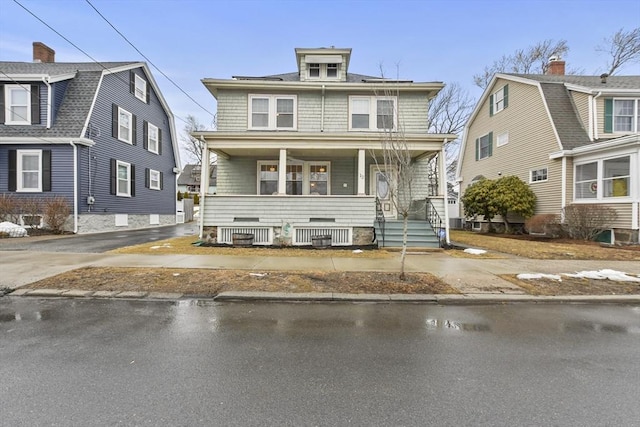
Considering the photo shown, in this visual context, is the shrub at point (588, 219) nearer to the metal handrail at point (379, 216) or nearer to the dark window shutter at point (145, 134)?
the metal handrail at point (379, 216)

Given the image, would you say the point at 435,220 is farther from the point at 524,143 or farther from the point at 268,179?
the point at 524,143

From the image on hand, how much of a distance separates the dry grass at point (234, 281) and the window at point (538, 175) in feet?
42.8

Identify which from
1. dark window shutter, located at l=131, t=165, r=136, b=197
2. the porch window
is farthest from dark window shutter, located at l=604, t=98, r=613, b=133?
dark window shutter, located at l=131, t=165, r=136, b=197

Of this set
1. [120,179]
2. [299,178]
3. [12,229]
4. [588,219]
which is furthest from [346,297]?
[120,179]

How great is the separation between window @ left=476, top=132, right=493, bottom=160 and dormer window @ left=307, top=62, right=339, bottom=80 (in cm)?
1164

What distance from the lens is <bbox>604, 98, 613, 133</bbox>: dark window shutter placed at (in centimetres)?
1463

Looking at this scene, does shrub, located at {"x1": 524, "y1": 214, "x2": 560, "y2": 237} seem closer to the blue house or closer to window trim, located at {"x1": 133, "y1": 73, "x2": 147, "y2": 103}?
the blue house

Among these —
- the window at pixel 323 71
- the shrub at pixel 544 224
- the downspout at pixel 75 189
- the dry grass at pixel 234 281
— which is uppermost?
the window at pixel 323 71

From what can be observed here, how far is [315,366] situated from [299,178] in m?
11.5

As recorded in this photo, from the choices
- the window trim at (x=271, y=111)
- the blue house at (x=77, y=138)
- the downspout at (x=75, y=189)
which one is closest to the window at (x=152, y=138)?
the blue house at (x=77, y=138)

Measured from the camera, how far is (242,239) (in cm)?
1114

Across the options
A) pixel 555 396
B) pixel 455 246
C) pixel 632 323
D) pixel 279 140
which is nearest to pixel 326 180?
pixel 279 140

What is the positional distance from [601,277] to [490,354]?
5260 millimetres

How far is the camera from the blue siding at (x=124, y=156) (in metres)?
15.8
